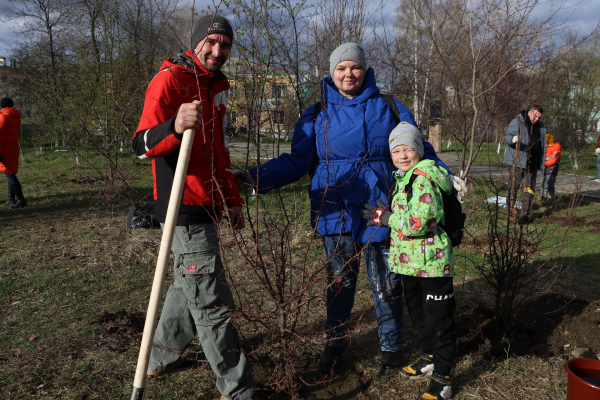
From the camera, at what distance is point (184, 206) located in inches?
85.5

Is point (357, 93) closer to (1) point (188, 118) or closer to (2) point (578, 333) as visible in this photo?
(1) point (188, 118)

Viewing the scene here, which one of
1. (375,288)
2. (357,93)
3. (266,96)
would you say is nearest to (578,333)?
(375,288)

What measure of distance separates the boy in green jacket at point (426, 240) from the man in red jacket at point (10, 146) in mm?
7468

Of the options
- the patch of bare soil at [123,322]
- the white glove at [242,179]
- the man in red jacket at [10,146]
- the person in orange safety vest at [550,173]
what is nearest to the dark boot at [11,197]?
the man in red jacket at [10,146]

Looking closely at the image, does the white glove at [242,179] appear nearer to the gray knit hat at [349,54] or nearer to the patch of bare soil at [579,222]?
the gray knit hat at [349,54]

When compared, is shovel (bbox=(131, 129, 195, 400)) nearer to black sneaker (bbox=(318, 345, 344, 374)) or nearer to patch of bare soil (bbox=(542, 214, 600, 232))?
black sneaker (bbox=(318, 345, 344, 374))

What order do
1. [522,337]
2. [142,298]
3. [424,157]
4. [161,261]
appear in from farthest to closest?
[142,298] → [522,337] → [424,157] → [161,261]

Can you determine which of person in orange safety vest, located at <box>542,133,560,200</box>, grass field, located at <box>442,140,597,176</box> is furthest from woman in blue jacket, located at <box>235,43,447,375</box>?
person in orange safety vest, located at <box>542,133,560,200</box>

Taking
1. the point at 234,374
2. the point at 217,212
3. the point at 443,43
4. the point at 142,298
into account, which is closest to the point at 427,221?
the point at 217,212

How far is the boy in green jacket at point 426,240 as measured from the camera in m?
2.26

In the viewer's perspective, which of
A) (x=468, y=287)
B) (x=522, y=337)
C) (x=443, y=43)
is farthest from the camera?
(x=443, y=43)

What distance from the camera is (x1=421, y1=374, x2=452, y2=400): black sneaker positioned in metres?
2.33

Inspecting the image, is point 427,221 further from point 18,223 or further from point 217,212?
point 18,223

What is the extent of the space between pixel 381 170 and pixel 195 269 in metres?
1.23
